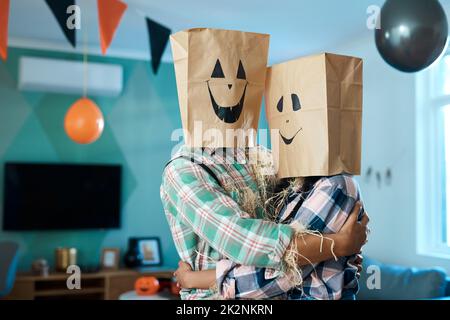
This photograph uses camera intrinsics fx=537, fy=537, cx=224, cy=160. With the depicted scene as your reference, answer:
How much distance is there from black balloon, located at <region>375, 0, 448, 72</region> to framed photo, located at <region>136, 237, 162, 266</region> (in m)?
3.15

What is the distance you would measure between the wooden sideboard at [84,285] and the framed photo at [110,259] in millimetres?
101

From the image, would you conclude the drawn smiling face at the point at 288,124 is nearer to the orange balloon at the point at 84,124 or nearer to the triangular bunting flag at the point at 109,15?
the triangular bunting flag at the point at 109,15

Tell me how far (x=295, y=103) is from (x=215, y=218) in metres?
0.32

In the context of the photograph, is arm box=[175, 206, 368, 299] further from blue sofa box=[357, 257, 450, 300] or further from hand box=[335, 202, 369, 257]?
blue sofa box=[357, 257, 450, 300]

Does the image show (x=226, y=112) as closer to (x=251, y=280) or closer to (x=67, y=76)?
(x=251, y=280)

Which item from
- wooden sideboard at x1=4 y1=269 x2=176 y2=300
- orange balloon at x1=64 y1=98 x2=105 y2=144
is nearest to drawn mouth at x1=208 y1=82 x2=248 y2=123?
orange balloon at x1=64 y1=98 x2=105 y2=144

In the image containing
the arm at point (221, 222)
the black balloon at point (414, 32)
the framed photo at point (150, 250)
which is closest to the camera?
the arm at point (221, 222)

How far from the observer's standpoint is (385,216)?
355 cm

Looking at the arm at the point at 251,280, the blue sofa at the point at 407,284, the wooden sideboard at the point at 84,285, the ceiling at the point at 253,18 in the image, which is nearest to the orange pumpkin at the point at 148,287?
the wooden sideboard at the point at 84,285

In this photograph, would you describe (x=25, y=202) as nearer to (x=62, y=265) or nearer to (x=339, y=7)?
(x=62, y=265)

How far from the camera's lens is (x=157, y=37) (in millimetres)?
3596

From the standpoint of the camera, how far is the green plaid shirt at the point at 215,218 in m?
1.00

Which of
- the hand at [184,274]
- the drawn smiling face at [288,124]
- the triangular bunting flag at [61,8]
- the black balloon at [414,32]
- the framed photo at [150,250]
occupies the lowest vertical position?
the framed photo at [150,250]
